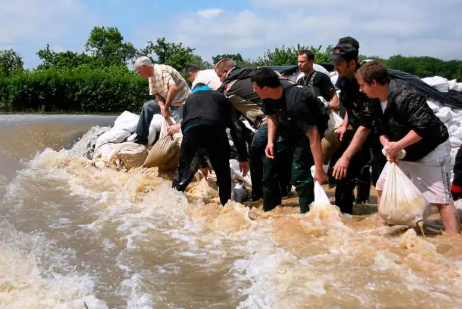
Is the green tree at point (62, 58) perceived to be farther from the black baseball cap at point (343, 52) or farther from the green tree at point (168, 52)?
the black baseball cap at point (343, 52)

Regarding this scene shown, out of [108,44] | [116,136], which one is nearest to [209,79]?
[116,136]

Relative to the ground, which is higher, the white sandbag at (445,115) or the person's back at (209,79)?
the person's back at (209,79)

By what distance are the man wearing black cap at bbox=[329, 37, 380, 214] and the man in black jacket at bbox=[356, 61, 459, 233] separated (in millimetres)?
331

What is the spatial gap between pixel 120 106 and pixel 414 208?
61.9ft

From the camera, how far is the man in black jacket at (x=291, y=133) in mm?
3779

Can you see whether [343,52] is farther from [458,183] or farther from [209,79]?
[209,79]

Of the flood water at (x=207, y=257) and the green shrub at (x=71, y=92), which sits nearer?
the flood water at (x=207, y=257)

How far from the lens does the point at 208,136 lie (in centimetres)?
430

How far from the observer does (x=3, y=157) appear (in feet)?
29.3

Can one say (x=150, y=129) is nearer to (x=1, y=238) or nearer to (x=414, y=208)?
(x=1, y=238)

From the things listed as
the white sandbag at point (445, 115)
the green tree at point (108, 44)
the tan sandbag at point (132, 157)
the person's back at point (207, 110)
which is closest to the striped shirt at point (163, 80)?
the tan sandbag at point (132, 157)

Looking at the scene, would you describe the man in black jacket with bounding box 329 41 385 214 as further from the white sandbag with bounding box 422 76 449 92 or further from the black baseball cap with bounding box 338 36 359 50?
the white sandbag with bounding box 422 76 449 92

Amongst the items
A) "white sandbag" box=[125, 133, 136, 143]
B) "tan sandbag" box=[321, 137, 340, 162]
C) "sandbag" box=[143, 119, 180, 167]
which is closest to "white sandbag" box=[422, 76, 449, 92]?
"tan sandbag" box=[321, 137, 340, 162]

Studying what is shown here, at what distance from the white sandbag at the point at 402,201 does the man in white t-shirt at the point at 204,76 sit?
2.84 m
